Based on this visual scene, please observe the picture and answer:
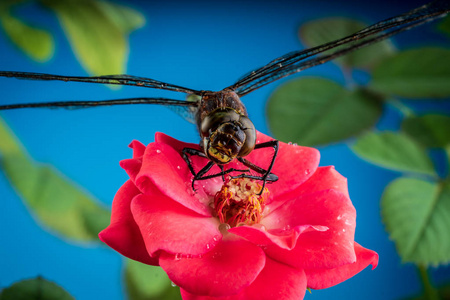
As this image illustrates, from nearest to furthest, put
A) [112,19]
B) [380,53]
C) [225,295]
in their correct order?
[225,295] < [112,19] < [380,53]

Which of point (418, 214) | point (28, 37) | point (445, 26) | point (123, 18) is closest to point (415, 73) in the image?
point (445, 26)

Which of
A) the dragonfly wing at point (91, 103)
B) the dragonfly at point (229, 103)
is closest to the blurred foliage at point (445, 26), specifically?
the dragonfly at point (229, 103)

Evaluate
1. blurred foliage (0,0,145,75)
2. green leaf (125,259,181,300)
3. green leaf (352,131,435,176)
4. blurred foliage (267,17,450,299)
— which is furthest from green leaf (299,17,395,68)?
green leaf (125,259,181,300)

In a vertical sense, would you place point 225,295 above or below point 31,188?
below

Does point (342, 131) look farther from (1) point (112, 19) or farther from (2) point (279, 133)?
(1) point (112, 19)

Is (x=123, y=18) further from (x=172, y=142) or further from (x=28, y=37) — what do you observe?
(x=172, y=142)

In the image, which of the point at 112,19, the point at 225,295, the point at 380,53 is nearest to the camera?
the point at 225,295

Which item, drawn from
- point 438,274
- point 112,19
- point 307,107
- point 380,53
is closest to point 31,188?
point 112,19

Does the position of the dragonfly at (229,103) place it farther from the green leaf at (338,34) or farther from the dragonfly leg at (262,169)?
the green leaf at (338,34)
